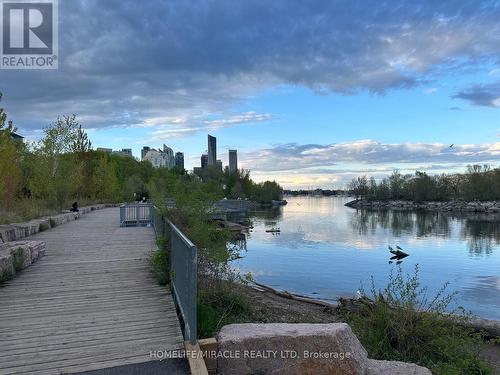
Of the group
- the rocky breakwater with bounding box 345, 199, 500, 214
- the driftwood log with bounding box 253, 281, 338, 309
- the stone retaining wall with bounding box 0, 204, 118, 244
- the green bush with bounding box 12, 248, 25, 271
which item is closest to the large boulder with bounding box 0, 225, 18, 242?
the stone retaining wall with bounding box 0, 204, 118, 244

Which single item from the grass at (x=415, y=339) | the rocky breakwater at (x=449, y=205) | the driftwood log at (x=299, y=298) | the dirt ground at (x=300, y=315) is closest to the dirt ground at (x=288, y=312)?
the dirt ground at (x=300, y=315)

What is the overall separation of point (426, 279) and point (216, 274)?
1710 centimetres

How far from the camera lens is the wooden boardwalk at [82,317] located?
15.8 feet

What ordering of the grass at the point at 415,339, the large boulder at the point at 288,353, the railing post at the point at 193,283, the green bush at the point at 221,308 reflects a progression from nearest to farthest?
the railing post at the point at 193,283, the large boulder at the point at 288,353, the green bush at the point at 221,308, the grass at the point at 415,339

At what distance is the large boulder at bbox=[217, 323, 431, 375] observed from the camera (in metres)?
5.03

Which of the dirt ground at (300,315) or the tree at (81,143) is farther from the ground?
the tree at (81,143)

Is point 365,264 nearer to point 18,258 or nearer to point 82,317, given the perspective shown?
point 18,258

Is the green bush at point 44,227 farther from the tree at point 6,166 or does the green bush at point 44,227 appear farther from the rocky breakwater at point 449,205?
the rocky breakwater at point 449,205

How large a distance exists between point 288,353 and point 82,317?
323 centimetres

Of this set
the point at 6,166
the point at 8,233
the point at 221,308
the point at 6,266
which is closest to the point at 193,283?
the point at 221,308

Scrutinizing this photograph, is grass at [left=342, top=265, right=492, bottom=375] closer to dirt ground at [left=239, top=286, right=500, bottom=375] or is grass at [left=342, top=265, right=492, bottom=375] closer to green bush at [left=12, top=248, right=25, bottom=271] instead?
dirt ground at [left=239, top=286, right=500, bottom=375]

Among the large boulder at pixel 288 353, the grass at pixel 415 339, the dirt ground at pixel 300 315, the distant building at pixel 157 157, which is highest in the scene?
the distant building at pixel 157 157

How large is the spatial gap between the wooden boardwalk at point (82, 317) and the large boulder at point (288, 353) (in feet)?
2.20

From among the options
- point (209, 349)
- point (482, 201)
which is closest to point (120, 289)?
point (209, 349)
